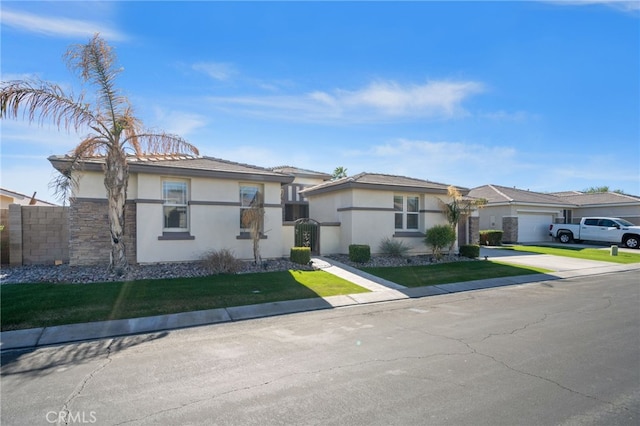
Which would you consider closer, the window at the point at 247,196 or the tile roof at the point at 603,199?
the window at the point at 247,196

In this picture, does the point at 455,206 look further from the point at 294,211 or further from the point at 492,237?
the point at 294,211

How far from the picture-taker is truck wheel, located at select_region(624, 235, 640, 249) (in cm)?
2403

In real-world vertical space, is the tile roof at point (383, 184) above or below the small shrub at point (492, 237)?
above

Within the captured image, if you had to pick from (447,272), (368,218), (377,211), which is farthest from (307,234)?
(447,272)

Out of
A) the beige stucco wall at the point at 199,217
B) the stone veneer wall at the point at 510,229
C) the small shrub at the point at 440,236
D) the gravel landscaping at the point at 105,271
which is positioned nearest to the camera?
the gravel landscaping at the point at 105,271

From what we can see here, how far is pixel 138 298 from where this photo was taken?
8438mm

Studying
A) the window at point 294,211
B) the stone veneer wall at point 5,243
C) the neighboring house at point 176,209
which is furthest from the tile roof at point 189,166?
the window at point 294,211

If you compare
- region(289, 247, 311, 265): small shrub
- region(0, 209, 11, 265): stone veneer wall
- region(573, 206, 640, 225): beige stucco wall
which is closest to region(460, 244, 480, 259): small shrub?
region(289, 247, 311, 265): small shrub

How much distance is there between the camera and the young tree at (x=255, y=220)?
13.0 metres

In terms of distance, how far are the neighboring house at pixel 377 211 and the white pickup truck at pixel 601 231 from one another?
45.4 feet

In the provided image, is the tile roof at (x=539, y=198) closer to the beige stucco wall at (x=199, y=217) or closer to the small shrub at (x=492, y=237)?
the small shrub at (x=492, y=237)

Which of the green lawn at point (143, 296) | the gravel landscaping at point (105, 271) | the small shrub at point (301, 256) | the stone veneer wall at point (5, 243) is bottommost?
the green lawn at point (143, 296)

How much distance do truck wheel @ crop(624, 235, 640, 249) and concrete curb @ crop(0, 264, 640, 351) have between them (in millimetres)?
18529

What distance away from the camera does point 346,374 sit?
4.61 m
